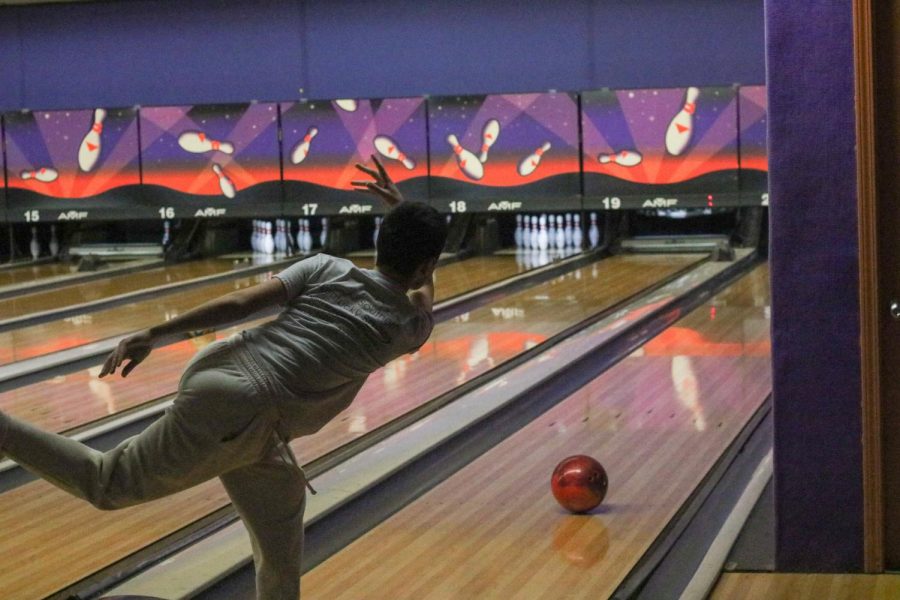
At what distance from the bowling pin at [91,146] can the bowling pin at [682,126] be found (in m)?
4.17

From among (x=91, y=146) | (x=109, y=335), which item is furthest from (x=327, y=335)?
(x=91, y=146)

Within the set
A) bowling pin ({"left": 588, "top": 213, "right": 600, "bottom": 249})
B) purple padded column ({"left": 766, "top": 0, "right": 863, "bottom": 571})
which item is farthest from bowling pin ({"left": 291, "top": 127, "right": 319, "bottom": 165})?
purple padded column ({"left": 766, "top": 0, "right": 863, "bottom": 571})

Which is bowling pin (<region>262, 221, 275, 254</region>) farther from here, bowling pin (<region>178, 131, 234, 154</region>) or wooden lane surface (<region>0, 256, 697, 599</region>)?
wooden lane surface (<region>0, 256, 697, 599</region>)

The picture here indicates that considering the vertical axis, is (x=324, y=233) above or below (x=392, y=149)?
below

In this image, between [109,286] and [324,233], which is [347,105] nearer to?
[324,233]

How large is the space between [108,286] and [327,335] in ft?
21.0

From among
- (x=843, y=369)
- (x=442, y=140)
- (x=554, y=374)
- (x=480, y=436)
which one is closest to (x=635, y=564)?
(x=843, y=369)

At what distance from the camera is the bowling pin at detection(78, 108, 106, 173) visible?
10.2m

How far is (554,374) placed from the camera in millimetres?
5332

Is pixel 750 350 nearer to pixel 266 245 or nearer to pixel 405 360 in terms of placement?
pixel 405 360

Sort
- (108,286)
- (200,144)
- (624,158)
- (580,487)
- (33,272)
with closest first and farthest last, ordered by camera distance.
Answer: (580,487) → (108,286) → (33,272) → (624,158) → (200,144)

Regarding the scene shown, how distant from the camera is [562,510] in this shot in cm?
357

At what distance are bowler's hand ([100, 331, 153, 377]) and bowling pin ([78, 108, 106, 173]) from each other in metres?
8.36

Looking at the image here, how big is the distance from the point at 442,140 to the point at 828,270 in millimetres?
6985
